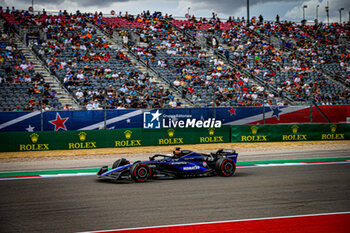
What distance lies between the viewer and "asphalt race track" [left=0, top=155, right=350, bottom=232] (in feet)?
23.9

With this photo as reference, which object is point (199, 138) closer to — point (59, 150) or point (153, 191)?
point (59, 150)

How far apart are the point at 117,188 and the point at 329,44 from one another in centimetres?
3465

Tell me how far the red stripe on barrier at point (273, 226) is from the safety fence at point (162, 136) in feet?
45.2

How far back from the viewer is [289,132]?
2314 centimetres

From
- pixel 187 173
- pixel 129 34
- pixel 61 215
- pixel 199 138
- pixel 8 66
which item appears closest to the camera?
pixel 61 215

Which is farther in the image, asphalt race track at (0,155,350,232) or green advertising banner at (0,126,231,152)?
green advertising banner at (0,126,231,152)

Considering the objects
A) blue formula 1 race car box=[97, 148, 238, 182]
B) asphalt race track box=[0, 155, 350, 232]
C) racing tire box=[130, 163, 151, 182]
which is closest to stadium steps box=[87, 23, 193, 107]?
blue formula 1 race car box=[97, 148, 238, 182]

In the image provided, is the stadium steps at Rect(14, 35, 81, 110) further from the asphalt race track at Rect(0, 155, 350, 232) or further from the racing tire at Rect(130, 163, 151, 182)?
the asphalt race track at Rect(0, 155, 350, 232)

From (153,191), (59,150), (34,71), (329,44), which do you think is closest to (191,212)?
(153,191)

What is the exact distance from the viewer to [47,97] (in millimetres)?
23641

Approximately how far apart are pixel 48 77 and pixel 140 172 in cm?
1742

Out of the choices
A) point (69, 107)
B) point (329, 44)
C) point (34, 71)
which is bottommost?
point (69, 107)

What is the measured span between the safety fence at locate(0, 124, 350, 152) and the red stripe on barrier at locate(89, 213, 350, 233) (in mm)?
13781

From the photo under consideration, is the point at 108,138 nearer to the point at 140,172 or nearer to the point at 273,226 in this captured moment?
the point at 140,172
